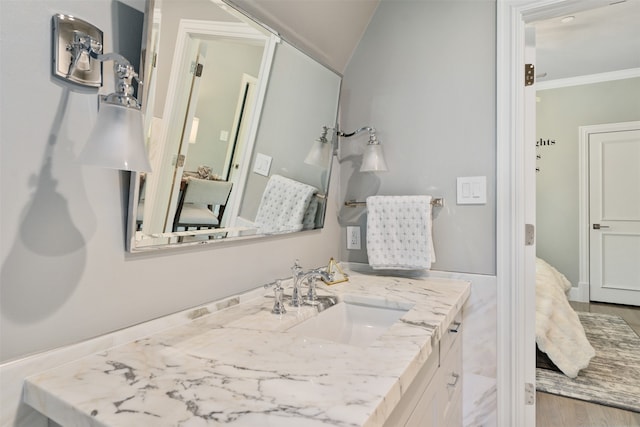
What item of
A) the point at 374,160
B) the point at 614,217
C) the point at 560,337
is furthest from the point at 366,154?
the point at 614,217

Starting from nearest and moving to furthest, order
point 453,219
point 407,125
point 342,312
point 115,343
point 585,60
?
1. point 115,343
2. point 342,312
3. point 453,219
4. point 407,125
5. point 585,60

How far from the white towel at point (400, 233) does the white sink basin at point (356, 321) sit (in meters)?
0.35

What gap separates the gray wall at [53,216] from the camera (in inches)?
26.0

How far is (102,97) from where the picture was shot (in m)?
0.68

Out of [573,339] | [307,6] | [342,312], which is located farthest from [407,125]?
[573,339]

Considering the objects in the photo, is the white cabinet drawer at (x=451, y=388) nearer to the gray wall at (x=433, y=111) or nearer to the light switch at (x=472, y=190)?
the gray wall at (x=433, y=111)

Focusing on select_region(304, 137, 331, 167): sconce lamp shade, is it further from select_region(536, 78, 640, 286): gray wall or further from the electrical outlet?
select_region(536, 78, 640, 286): gray wall

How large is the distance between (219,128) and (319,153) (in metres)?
0.64

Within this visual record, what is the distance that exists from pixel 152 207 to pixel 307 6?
102 centimetres

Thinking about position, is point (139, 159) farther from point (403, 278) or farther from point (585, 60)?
point (585, 60)

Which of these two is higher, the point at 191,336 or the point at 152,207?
the point at 152,207

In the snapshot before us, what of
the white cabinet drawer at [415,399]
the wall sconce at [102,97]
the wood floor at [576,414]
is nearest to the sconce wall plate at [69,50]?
the wall sconce at [102,97]

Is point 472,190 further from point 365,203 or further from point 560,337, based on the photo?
point 560,337

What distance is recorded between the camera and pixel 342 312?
130 cm
